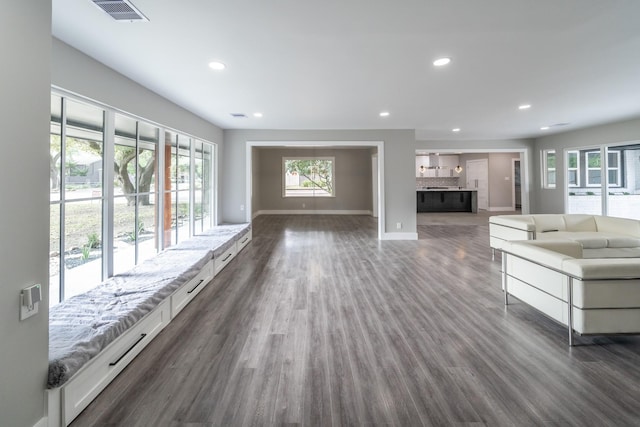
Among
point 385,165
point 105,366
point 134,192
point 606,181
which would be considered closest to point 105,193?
point 134,192

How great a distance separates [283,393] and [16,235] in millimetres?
1626

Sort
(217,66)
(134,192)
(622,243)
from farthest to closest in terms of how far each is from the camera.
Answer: (622,243) → (134,192) → (217,66)

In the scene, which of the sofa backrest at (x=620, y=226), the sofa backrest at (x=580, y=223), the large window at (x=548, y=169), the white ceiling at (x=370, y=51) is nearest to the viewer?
the white ceiling at (x=370, y=51)

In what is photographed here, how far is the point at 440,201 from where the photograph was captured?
1269 cm

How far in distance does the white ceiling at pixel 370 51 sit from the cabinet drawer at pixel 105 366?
7.46ft

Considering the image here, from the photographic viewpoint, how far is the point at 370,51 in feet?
9.50

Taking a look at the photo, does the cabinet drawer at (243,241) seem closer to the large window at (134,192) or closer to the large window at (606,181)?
the large window at (134,192)

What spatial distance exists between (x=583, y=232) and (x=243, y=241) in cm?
588

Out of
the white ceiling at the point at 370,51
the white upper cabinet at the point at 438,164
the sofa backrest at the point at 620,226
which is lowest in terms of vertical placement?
the sofa backrest at the point at 620,226

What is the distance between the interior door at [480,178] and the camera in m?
12.8

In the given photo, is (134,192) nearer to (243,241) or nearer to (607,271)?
(243,241)

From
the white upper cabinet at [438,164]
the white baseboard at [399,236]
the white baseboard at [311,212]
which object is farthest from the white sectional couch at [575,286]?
the white upper cabinet at [438,164]

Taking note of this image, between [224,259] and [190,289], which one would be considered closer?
[190,289]

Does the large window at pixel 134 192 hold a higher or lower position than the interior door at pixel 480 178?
lower
